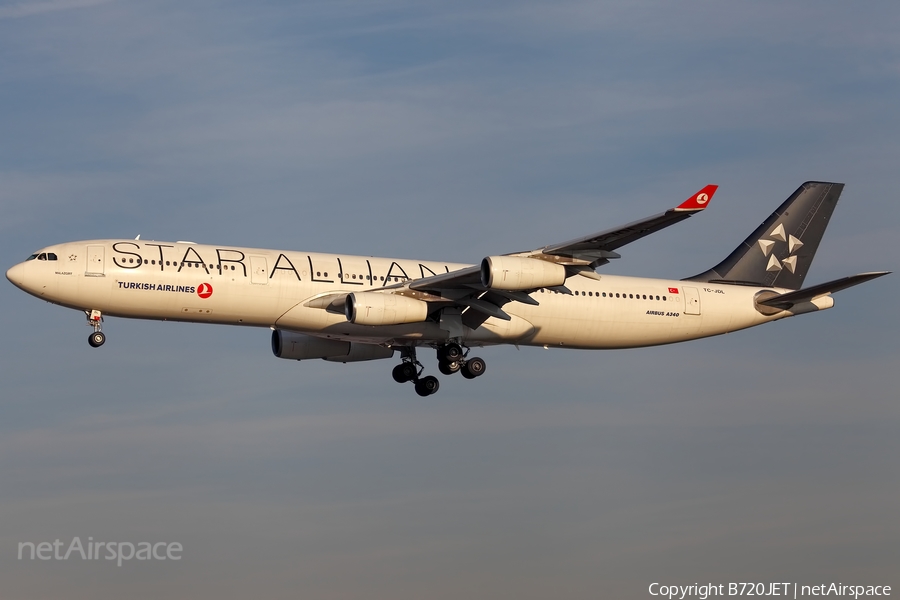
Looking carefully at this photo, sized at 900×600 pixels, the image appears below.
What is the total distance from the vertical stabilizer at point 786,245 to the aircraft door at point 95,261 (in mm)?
26519

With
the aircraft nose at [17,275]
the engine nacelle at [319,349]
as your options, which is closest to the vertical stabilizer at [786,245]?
the engine nacelle at [319,349]

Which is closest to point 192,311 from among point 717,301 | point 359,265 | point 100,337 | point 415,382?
point 100,337

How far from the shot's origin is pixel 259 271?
46.5 m

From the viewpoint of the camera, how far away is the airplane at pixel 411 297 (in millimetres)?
45344

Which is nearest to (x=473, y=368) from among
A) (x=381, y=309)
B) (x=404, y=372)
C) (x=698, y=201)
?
(x=404, y=372)

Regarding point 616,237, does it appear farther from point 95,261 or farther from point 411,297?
point 95,261

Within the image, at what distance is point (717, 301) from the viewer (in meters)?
53.8

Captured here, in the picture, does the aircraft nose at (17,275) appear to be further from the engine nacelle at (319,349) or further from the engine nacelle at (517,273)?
the engine nacelle at (517,273)

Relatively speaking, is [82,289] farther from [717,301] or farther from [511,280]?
[717,301]

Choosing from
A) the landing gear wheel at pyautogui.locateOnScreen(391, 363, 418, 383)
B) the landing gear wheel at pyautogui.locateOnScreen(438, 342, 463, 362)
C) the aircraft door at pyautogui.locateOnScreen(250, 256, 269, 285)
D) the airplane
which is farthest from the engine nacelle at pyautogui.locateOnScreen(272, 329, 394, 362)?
the aircraft door at pyautogui.locateOnScreen(250, 256, 269, 285)

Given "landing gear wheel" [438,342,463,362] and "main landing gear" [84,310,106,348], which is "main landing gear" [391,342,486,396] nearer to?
"landing gear wheel" [438,342,463,362]

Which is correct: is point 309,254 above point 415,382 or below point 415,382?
above

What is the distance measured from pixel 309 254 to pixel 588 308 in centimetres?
1206

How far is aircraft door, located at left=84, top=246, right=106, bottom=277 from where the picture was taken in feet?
149
